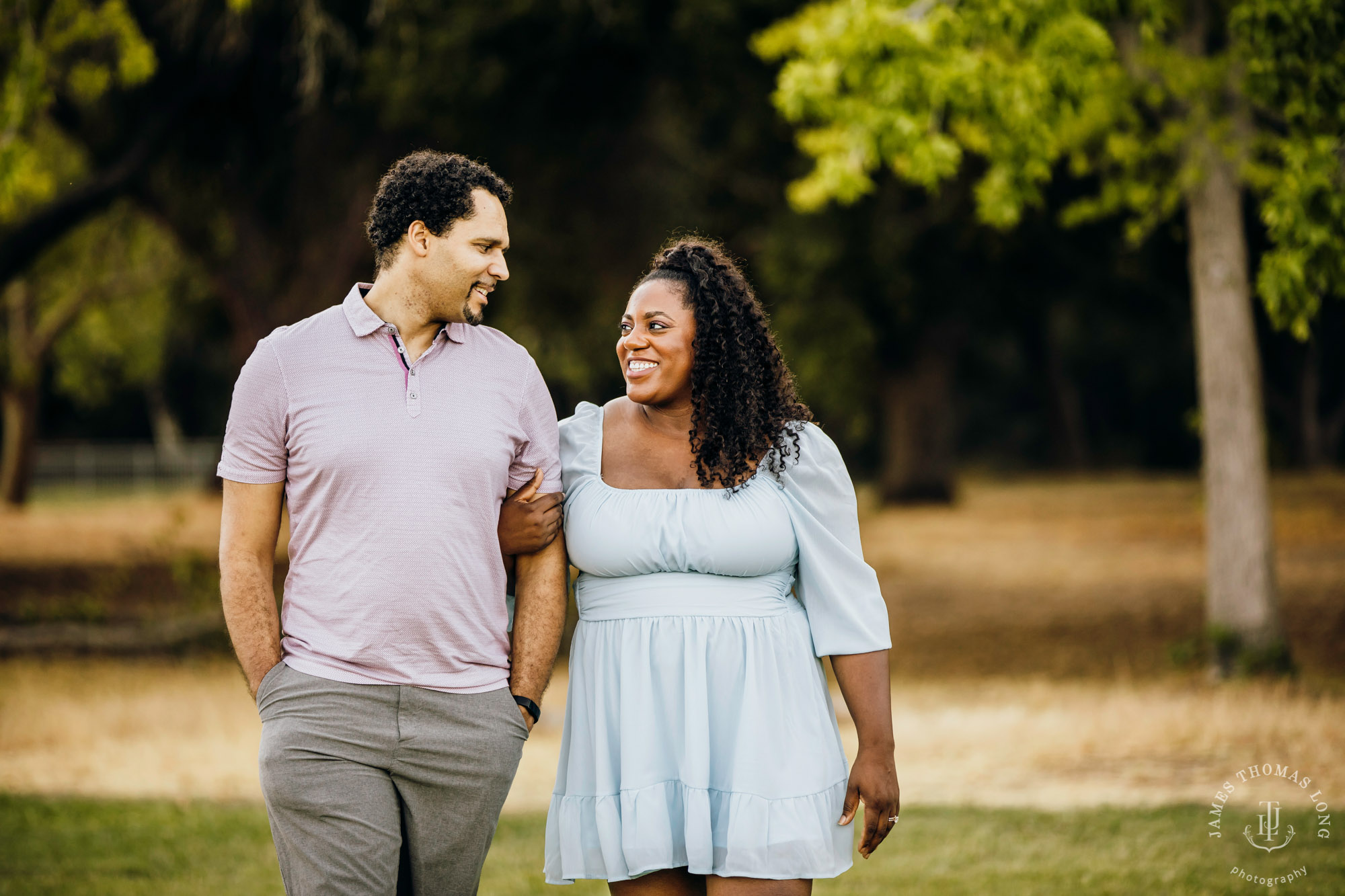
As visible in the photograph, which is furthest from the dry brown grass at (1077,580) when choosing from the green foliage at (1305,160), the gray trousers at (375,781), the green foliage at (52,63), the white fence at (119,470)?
the white fence at (119,470)

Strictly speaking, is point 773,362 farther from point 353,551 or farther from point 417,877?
point 417,877

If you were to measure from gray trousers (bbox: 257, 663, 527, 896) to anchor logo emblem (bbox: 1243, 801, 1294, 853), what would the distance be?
4.39m

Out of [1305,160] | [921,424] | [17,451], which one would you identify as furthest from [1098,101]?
[17,451]

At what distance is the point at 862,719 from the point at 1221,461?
774 centimetres

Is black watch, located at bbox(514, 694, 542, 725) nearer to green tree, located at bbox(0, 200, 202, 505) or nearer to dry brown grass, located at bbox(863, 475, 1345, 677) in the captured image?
dry brown grass, located at bbox(863, 475, 1345, 677)

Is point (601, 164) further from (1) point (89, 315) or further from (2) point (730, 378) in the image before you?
(1) point (89, 315)

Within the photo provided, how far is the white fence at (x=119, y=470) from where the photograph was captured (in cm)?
4125

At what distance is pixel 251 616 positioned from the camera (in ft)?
9.41

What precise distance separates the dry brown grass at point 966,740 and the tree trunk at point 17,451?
21.6 m

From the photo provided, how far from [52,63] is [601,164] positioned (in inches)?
220

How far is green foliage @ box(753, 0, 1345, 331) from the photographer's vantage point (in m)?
5.00

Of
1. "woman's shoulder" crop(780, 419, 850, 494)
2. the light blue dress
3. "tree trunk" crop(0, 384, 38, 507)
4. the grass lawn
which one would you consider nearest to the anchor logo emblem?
the grass lawn

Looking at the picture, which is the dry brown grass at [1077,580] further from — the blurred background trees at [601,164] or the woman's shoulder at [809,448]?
the woman's shoulder at [809,448]

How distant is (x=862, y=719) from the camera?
3084 mm
